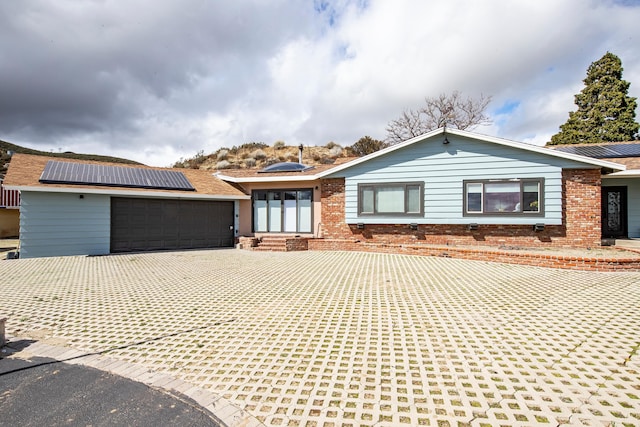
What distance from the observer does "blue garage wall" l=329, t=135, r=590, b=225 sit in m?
11.1

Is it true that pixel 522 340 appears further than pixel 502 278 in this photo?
No

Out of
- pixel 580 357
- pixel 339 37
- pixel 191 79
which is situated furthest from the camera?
pixel 191 79

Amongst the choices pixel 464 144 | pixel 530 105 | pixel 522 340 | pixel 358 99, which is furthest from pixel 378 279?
pixel 530 105

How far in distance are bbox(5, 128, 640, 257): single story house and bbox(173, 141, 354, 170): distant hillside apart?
27131 millimetres

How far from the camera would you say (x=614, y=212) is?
1309cm

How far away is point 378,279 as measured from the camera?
7723 mm

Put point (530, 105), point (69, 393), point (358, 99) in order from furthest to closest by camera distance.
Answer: point (530, 105), point (358, 99), point (69, 393)

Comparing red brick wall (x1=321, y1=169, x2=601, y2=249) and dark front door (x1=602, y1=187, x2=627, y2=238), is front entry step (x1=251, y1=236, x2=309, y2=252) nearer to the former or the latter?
red brick wall (x1=321, y1=169, x2=601, y2=249)

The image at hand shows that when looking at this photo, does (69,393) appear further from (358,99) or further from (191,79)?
(358,99)

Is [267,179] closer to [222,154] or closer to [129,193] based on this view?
[129,193]

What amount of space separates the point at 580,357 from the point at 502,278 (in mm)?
4373

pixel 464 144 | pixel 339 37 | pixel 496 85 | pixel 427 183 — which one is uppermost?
pixel 496 85

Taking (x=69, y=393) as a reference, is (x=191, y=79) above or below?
above

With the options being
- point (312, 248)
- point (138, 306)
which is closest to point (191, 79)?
point (312, 248)
